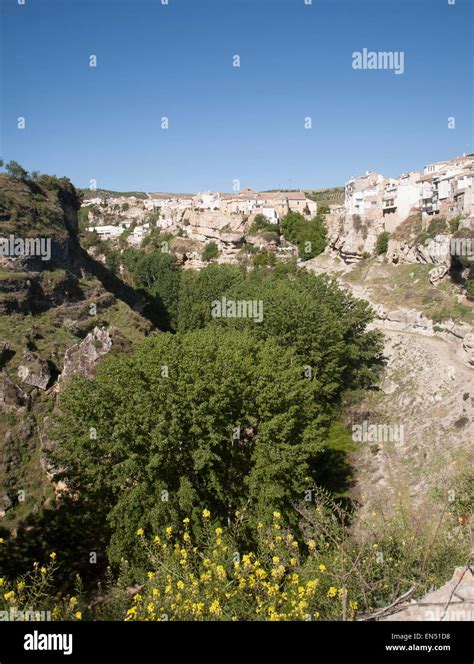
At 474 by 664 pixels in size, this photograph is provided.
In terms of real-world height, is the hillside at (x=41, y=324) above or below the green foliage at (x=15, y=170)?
below

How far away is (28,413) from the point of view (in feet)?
85.1

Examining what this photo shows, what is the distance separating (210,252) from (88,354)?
44712mm

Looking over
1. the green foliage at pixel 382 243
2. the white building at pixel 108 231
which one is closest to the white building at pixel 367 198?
the green foliage at pixel 382 243

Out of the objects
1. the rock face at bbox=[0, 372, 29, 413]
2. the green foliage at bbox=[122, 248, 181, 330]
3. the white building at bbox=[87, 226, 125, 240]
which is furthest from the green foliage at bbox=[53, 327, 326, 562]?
the white building at bbox=[87, 226, 125, 240]

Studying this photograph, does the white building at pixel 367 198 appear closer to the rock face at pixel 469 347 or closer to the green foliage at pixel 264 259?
the green foliage at pixel 264 259

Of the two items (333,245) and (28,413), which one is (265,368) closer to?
(28,413)

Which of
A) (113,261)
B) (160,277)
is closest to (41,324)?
(160,277)

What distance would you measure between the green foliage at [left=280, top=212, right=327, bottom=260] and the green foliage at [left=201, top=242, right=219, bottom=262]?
462 inches

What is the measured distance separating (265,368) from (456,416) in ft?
45.5

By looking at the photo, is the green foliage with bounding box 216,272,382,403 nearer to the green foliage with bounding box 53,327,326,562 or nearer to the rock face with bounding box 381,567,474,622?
the green foliage with bounding box 53,327,326,562

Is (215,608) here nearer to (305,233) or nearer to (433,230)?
(433,230)

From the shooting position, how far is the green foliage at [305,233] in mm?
66625
